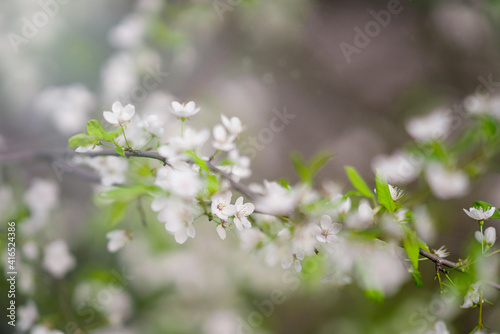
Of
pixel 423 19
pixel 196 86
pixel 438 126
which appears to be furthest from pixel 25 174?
pixel 423 19

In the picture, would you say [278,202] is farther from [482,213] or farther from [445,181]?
[445,181]

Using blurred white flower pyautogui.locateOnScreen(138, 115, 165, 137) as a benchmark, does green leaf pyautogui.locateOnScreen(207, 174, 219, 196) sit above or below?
below

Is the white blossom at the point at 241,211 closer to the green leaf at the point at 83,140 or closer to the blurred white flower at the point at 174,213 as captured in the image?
the blurred white flower at the point at 174,213

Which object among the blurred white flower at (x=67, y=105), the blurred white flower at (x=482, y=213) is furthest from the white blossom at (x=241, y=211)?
the blurred white flower at (x=67, y=105)

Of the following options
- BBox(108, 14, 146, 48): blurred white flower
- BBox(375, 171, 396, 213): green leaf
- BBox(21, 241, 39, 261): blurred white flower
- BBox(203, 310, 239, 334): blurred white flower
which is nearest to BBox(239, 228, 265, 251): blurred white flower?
BBox(375, 171, 396, 213): green leaf

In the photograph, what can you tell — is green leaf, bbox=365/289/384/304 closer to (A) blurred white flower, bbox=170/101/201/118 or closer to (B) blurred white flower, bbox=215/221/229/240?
(B) blurred white flower, bbox=215/221/229/240

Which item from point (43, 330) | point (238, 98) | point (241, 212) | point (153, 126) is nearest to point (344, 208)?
point (241, 212)

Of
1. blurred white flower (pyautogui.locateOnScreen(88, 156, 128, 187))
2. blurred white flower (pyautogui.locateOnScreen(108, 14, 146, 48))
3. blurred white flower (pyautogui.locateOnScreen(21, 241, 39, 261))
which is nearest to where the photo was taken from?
blurred white flower (pyautogui.locateOnScreen(88, 156, 128, 187))

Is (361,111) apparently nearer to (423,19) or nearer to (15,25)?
(423,19)
